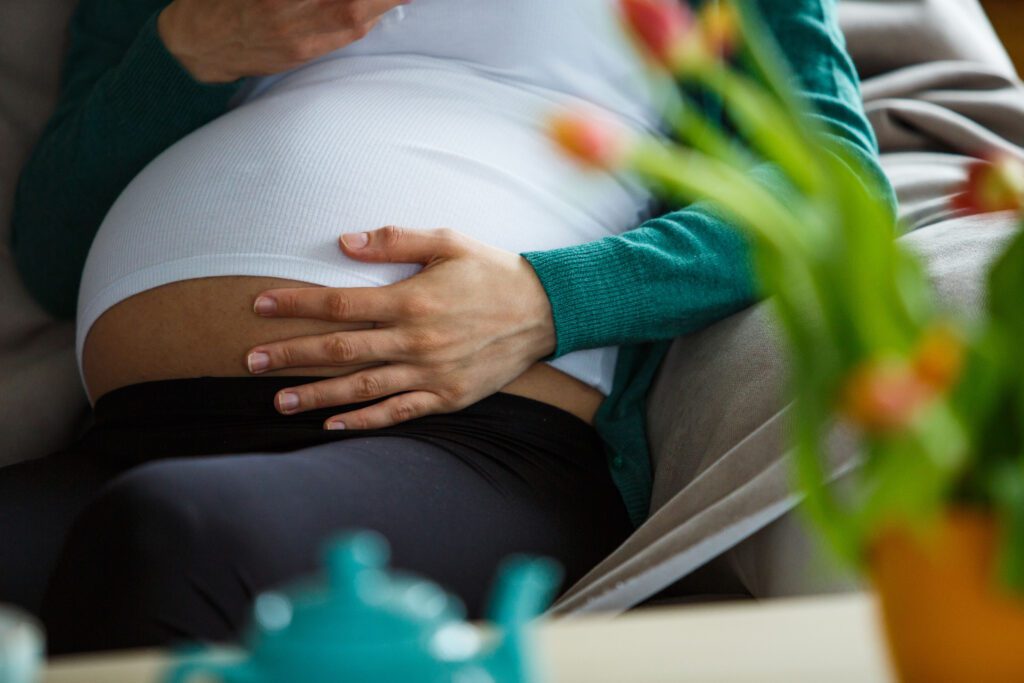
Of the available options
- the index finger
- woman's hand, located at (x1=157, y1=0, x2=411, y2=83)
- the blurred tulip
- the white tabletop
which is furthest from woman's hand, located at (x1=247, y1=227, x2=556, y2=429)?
the blurred tulip

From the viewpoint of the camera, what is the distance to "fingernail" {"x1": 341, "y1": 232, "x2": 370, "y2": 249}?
93cm

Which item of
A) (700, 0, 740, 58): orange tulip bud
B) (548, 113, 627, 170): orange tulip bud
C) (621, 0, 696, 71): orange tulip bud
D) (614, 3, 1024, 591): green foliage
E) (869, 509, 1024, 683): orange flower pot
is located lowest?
(869, 509, 1024, 683): orange flower pot

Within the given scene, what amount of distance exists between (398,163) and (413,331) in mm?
172

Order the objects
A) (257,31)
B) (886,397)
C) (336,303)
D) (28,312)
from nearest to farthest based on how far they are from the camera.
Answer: (886,397)
(336,303)
(257,31)
(28,312)

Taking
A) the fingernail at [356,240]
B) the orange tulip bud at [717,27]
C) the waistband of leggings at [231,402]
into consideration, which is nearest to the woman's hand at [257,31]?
the fingernail at [356,240]

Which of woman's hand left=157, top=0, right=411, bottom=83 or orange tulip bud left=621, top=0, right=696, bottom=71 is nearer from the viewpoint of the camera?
orange tulip bud left=621, top=0, right=696, bottom=71

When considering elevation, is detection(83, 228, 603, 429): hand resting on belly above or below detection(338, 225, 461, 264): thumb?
below

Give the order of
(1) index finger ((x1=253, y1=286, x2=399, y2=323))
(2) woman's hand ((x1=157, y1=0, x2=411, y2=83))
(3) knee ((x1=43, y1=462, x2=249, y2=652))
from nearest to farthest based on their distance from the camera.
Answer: (3) knee ((x1=43, y1=462, x2=249, y2=652)) → (1) index finger ((x1=253, y1=286, x2=399, y2=323)) → (2) woman's hand ((x1=157, y1=0, x2=411, y2=83))

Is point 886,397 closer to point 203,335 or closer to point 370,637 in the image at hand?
point 370,637

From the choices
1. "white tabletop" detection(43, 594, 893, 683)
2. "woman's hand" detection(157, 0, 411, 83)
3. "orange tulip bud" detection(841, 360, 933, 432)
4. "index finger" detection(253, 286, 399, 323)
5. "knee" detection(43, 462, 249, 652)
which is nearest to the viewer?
"orange tulip bud" detection(841, 360, 933, 432)

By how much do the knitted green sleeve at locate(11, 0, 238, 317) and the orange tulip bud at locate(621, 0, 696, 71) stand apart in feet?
2.77

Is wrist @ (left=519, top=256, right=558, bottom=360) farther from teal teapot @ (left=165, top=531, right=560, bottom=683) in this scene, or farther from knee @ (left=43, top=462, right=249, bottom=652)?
teal teapot @ (left=165, top=531, right=560, bottom=683)

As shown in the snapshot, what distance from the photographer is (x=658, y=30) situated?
348 millimetres

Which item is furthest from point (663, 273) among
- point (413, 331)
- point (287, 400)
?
point (287, 400)
